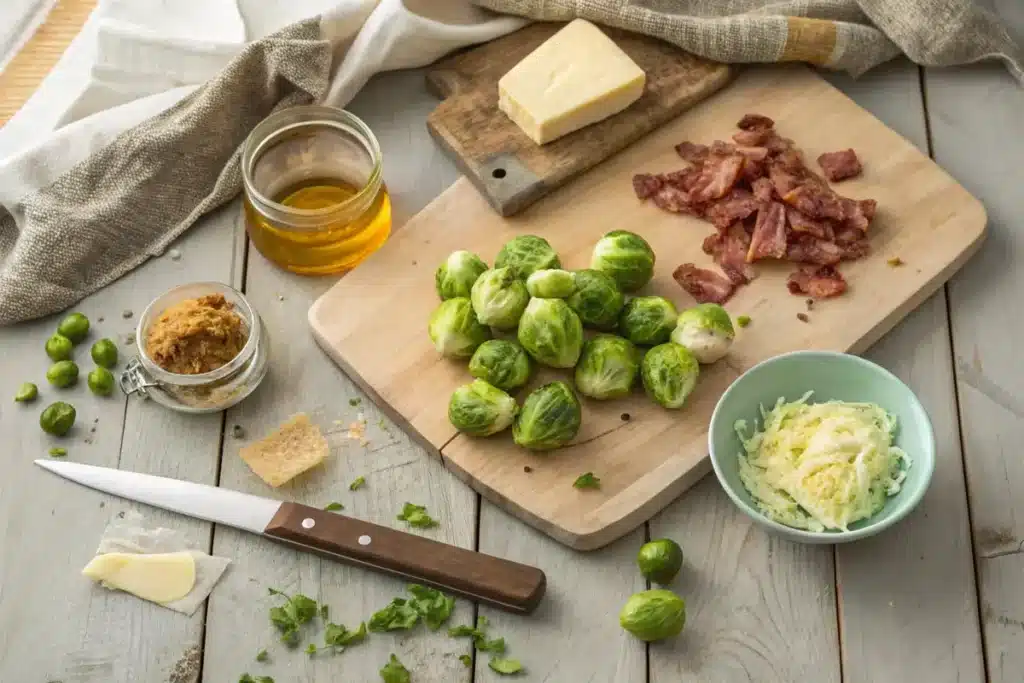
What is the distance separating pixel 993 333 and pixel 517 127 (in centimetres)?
162

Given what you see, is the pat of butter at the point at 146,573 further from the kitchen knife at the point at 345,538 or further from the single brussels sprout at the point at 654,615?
the single brussels sprout at the point at 654,615

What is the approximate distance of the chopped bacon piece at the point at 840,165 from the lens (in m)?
3.83

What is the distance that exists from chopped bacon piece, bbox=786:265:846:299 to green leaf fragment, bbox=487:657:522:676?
4.54 ft

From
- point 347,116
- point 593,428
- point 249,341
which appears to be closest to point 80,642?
point 249,341

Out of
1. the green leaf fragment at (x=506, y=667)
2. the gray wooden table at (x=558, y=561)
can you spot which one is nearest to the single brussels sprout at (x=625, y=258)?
the gray wooden table at (x=558, y=561)

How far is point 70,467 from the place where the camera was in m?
3.47

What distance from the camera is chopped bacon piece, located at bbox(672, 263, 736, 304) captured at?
143 inches

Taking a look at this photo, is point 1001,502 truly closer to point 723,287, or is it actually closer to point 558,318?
point 723,287

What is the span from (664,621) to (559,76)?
5.82 ft

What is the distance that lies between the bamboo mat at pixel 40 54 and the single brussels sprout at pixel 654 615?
109 inches

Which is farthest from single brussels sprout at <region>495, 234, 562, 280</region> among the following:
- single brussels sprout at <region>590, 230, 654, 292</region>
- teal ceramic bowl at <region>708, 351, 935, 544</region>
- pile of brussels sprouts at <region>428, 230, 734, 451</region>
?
teal ceramic bowl at <region>708, 351, 935, 544</region>

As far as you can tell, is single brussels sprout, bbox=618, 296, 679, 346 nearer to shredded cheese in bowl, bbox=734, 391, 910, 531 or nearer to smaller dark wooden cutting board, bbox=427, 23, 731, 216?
shredded cheese in bowl, bbox=734, 391, 910, 531

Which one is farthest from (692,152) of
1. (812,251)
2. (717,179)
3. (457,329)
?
(457,329)

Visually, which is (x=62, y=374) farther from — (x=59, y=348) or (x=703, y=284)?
(x=703, y=284)
